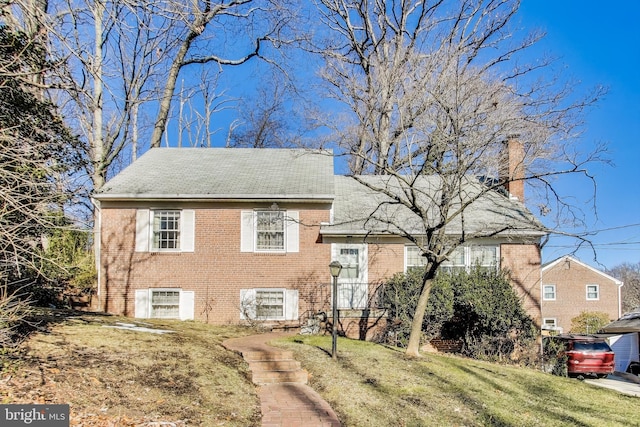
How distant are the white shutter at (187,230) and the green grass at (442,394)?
554cm

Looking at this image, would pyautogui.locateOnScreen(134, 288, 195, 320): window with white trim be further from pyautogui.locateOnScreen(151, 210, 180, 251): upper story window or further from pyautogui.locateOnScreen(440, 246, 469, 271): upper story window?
pyautogui.locateOnScreen(440, 246, 469, 271): upper story window

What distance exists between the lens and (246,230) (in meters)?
14.8

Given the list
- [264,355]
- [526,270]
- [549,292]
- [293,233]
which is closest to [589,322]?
[549,292]

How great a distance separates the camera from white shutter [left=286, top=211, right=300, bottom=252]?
1474cm

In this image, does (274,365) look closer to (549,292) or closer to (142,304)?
(142,304)

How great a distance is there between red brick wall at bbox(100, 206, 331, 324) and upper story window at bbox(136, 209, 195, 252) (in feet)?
0.56

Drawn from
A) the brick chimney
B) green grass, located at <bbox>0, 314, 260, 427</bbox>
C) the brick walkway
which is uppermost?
the brick chimney

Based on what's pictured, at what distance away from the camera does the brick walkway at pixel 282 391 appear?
6168 millimetres

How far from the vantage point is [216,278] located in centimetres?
1460

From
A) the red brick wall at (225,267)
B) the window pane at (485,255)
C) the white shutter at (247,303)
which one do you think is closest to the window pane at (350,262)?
the red brick wall at (225,267)

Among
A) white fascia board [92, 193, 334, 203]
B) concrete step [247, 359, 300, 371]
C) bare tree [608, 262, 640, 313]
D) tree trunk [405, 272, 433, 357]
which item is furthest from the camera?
bare tree [608, 262, 640, 313]

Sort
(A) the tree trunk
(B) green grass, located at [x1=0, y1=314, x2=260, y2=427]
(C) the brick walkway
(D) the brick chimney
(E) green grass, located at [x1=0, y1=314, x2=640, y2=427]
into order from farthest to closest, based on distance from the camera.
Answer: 1. (A) the tree trunk
2. (D) the brick chimney
3. (C) the brick walkway
4. (E) green grass, located at [x1=0, y1=314, x2=640, y2=427]
5. (B) green grass, located at [x1=0, y1=314, x2=260, y2=427]

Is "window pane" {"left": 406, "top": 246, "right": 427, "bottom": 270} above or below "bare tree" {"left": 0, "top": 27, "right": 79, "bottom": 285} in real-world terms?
below

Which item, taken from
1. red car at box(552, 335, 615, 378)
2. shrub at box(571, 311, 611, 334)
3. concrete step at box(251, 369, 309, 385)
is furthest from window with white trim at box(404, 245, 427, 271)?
shrub at box(571, 311, 611, 334)
